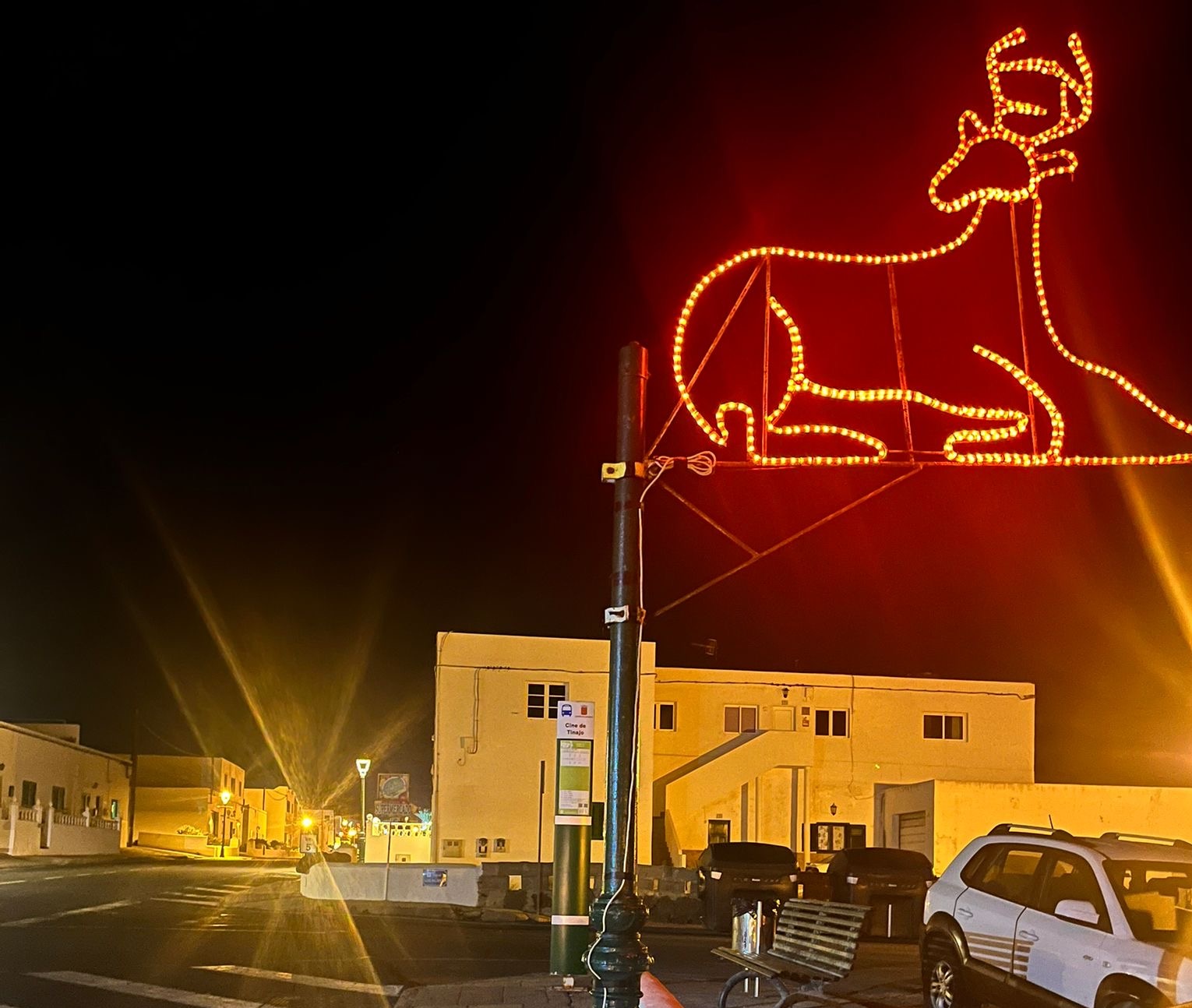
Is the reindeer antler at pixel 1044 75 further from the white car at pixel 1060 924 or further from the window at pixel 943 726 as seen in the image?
the window at pixel 943 726

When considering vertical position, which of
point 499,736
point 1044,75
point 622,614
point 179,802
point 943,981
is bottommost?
point 179,802

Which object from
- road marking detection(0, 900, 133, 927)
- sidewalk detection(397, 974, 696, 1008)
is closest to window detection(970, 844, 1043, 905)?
sidewalk detection(397, 974, 696, 1008)

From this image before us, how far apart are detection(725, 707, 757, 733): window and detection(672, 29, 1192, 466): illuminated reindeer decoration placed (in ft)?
106

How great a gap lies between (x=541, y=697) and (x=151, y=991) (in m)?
26.8

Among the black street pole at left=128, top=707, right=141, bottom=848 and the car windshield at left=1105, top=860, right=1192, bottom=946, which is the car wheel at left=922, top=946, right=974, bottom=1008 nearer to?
the car windshield at left=1105, top=860, right=1192, bottom=946

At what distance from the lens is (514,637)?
39.2 m

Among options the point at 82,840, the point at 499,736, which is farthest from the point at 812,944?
the point at 82,840

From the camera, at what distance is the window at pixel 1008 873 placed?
10.8 m

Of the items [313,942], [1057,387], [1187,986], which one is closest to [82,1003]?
[313,942]

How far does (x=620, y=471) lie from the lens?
9.55m

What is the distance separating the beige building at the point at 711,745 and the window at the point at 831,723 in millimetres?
42

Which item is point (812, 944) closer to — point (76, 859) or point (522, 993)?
point (522, 993)

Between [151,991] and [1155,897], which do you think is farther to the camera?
[151,991]

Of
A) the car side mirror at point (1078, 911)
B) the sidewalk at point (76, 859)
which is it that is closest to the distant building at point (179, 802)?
the sidewalk at point (76, 859)
